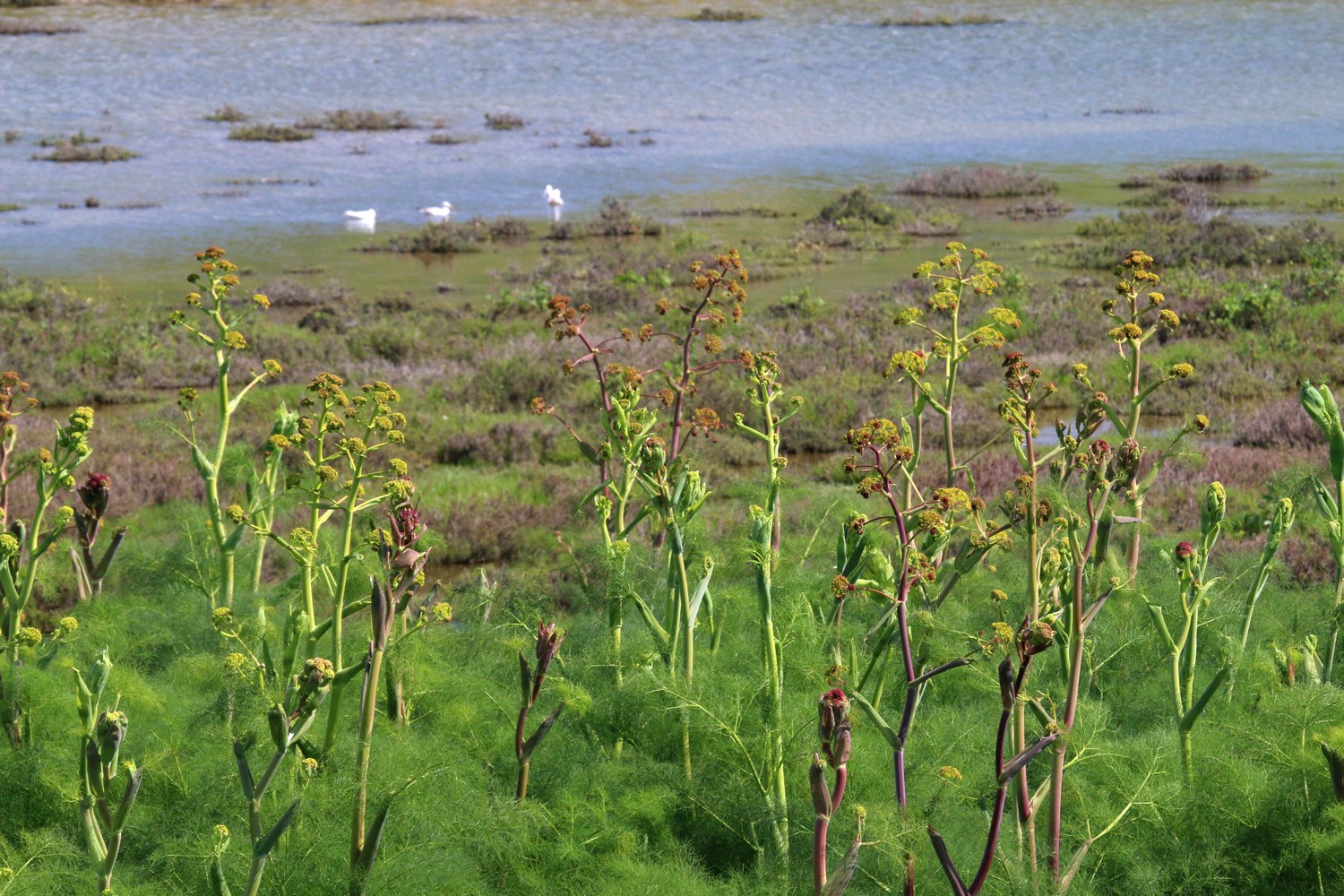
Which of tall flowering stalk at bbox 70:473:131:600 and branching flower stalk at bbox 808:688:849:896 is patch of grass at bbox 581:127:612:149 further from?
branching flower stalk at bbox 808:688:849:896

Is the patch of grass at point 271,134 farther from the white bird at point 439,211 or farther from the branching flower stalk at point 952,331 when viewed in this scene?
the branching flower stalk at point 952,331

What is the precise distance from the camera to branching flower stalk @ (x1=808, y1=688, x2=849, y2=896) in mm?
2209

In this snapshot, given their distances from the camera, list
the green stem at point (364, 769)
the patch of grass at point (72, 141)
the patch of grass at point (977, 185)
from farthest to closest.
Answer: the patch of grass at point (72, 141) → the patch of grass at point (977, 185) → the green stem at point (364, 769)

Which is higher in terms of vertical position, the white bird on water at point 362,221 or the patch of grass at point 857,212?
the patch of grass at point 857,212

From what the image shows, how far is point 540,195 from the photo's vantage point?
2170cm

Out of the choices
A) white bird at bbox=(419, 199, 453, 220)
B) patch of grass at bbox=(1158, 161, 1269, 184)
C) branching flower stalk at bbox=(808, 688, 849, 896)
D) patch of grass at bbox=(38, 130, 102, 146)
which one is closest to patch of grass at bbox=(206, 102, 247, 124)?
patch of grass at bbox=(38, 130, 102, 146)

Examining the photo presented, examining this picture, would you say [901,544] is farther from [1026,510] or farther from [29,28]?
[29,28]

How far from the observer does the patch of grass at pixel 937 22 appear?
46.1 m

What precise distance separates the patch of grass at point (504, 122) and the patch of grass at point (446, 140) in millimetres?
1306

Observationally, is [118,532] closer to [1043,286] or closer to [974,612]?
[974,612]

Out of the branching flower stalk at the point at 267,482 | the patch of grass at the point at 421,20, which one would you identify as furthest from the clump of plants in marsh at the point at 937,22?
the branching flower stalk at the point at 267,482

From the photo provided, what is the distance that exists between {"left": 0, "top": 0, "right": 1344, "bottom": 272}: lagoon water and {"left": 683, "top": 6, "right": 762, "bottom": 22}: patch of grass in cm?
92

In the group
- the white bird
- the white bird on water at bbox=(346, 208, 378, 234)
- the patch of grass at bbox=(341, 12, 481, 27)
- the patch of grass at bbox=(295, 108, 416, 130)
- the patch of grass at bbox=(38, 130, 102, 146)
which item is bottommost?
the white bird on water at bbox=(346, 208, 378, 234)

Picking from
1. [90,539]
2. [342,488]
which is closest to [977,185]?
[90,539]
